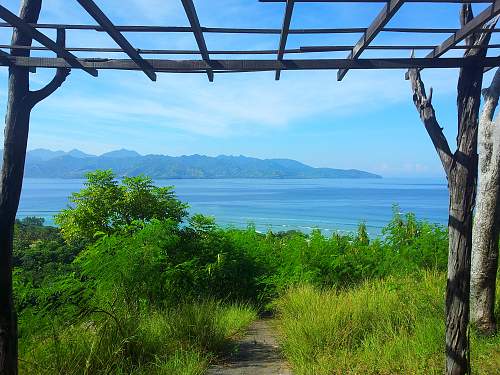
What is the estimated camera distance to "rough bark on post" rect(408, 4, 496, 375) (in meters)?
3.76

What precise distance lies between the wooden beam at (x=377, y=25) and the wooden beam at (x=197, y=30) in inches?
42.9

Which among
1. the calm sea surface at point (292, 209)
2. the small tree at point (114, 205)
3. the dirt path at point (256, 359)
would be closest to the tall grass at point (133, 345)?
the dirt path at point (256, 359)

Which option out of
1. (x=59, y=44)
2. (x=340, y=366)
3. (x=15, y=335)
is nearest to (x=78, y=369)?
(x=15, y=335)

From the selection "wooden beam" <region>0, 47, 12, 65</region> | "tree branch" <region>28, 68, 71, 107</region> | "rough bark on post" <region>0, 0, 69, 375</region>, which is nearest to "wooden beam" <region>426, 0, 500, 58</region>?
"tree branch" <region>28, 68, 71, 107</region>

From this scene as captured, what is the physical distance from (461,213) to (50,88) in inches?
134

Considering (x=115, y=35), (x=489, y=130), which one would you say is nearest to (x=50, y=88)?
(x=115, y=35)

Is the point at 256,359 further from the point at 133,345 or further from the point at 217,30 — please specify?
the point at 217,30

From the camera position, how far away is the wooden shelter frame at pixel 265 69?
3.09 metres

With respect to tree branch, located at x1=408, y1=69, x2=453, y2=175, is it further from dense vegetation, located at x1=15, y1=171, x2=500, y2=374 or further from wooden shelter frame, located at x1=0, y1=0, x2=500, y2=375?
dense vegetation, located at x1=15, y1=171, x2=500, y2=374

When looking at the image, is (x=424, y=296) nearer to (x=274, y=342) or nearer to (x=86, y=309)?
(x=274, y=342)

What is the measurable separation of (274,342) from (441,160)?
10.1 feet

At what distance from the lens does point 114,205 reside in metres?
9.30

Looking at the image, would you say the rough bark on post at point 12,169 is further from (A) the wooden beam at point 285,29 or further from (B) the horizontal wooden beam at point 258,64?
(A) the wooden beam at point 285,29

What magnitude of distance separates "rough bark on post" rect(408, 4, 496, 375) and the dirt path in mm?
1552
